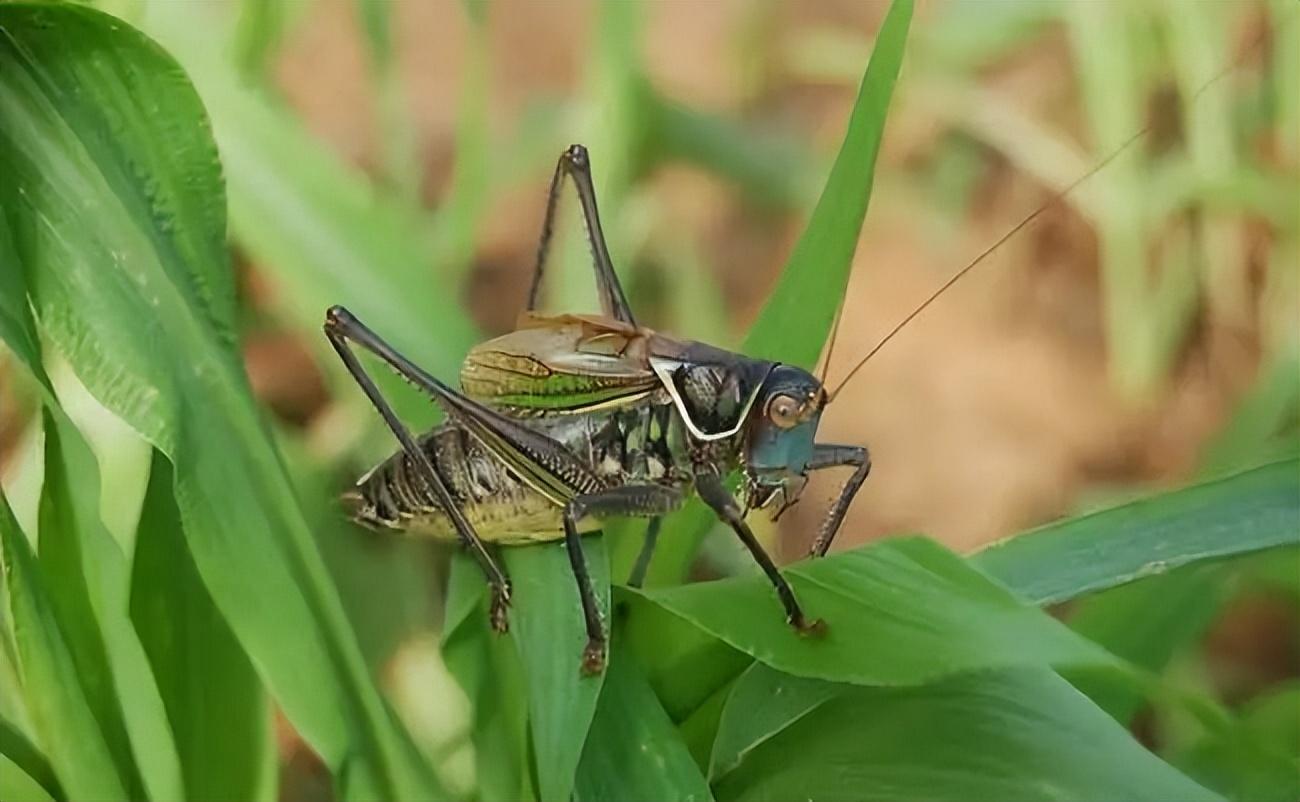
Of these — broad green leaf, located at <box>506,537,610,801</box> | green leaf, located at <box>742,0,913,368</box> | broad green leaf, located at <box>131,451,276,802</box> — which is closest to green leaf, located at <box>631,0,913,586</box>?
green leaf, located at <box>742,0,913,368</box>

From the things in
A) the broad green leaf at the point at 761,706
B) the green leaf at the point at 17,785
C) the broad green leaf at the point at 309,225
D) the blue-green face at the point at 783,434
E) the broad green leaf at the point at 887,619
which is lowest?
the green leaf at the point at 17,785

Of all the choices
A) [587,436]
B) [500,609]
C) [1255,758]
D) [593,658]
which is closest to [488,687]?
[500,609]

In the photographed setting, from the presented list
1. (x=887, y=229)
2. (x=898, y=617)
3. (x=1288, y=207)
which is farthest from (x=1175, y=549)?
(x=887, y=229)

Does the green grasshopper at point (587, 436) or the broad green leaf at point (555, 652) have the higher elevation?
the green grasshopper at point (587, 436)

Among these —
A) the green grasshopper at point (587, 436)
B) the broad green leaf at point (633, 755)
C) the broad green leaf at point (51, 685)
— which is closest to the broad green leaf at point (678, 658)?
the broad green leaf at point (633, 755)

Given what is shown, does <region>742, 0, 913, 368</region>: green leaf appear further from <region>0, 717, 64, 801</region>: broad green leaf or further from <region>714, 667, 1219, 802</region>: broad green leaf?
<region>0, 717, 64, 801</region>: broad green leaf

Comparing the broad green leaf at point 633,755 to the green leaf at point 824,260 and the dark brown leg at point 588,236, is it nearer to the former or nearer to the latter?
the green leaf at point 824,260

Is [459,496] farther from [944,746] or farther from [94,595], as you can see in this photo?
[944,746]
